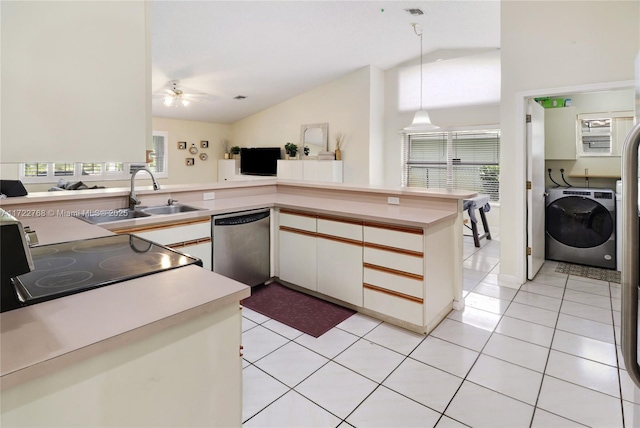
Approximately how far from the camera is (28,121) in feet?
2.27

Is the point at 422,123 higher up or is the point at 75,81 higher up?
the point at 422,123

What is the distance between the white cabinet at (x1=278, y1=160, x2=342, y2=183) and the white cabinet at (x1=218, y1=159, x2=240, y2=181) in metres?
1.79

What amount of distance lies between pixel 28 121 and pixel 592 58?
4131 millimetres

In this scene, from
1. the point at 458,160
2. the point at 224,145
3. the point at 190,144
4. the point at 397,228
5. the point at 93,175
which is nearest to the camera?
the point at 397,228

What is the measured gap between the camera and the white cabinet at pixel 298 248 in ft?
10.4

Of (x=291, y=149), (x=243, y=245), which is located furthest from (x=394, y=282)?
(x=291, y=149)

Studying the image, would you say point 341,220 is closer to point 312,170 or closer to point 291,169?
point 312,170

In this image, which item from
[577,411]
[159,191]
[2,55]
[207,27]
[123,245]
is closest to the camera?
[2,55]

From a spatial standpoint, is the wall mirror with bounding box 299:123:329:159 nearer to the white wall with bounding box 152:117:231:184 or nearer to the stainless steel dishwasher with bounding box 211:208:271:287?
the white wall with bounding box 152:117:231:184

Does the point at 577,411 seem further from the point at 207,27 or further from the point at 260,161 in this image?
the point at 260,161

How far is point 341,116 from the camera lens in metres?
6.90

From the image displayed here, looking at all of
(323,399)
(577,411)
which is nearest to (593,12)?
(577,411)

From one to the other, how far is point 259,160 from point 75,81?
763 centimetres

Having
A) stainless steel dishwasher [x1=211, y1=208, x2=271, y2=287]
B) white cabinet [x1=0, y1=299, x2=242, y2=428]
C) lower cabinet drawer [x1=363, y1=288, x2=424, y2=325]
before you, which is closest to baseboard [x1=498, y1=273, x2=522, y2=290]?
lower cabinet drawer [x1=363, y1=288, x2=424, y2=325]
